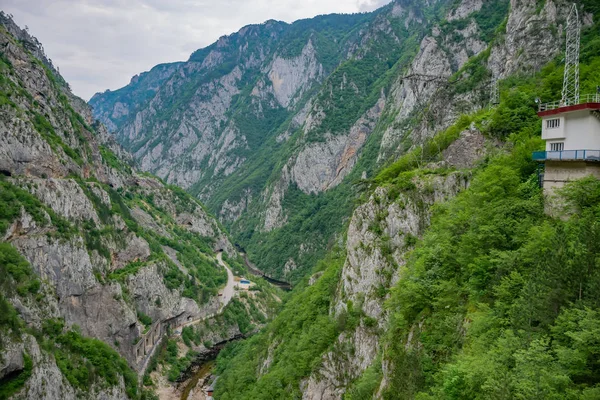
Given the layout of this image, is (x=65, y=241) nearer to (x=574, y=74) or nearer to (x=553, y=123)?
(x=553, y=123)

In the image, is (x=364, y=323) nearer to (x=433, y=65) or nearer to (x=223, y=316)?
(x=223, y=316)

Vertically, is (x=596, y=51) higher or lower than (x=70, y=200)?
higher

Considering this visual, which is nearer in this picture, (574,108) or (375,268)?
(574,108)

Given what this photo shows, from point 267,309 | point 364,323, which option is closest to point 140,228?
point 267,309

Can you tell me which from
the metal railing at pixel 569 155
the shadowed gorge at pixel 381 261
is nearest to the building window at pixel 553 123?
the shadowed gorge at pixel 381 261

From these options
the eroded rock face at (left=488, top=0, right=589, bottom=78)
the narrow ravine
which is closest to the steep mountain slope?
the eroded rock face at (left=488, top=0, right=589, bottom=78)

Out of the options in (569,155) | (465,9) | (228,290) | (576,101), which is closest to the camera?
(569,155)

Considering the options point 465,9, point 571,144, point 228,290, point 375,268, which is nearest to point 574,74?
point 571,144
